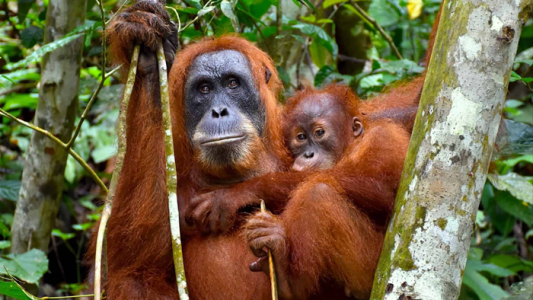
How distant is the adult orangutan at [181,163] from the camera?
11.3 feet

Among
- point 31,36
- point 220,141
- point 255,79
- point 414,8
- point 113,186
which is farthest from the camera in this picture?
point 414,8

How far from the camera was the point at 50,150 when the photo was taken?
492 centimetres

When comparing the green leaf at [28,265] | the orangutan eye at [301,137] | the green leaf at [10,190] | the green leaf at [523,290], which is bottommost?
the green leaf at [28,265]

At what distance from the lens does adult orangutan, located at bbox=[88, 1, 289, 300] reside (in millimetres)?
3434

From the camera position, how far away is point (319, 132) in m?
3.93

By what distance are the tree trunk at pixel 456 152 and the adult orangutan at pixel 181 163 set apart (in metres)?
1.09

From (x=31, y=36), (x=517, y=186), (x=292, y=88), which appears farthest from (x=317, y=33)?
(x=31, y=36)

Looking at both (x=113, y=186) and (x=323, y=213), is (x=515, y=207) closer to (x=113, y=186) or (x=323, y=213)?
(x=323, y=213)

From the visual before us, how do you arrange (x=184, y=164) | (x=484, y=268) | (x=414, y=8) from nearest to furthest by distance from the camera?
1. (x=184, y=164)
2. (x=484, y=268)
3. (x=414, y=8)

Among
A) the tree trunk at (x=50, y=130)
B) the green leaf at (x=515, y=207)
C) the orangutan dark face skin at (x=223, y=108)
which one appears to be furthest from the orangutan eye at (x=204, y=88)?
the green leaf at (x=515, y=207)

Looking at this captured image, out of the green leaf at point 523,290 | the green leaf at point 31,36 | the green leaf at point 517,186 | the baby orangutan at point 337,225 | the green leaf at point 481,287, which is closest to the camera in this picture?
the baby orangutan at point 337,225

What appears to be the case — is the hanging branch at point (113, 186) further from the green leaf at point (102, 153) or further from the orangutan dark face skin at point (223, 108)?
the green leaf at point (102, 153)

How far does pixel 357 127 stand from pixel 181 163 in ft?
3.63

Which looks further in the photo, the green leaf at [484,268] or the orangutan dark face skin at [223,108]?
the green leaf at [484,268]
